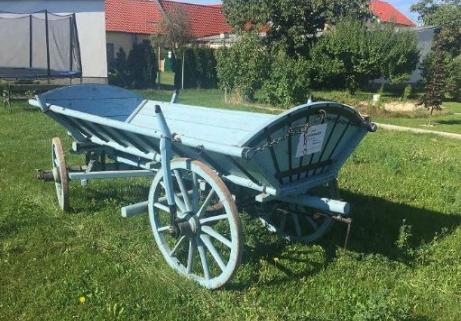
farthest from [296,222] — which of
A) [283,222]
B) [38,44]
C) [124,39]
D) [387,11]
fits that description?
[387,11]

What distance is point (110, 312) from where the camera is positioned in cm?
349

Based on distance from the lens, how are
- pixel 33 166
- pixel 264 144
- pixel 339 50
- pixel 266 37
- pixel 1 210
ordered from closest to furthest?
pixel 264 144, pixel 1 210, pixel 33 166, pixel 339 50, pixel 266 37

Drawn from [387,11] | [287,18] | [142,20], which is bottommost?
[287,18]

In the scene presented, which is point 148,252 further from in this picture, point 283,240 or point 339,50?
point 339,50

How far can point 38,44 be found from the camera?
1820cm

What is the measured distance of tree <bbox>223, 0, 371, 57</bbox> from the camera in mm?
24953

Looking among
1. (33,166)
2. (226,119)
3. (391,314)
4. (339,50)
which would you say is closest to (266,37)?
(339,50)

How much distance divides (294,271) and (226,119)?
1.53 metres

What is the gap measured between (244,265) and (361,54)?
69.7 feet

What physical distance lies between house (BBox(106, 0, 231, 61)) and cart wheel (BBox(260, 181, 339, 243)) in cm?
2704

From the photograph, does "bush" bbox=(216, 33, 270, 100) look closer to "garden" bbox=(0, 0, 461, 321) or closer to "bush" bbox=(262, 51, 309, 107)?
"bush" bbox=(262, 51, 309, 107)

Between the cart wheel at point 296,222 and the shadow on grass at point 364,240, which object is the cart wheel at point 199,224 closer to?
the shadow on grass at point 364,240

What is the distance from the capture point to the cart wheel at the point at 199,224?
3.45 meters

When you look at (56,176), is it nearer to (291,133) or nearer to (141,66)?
(291,133)
